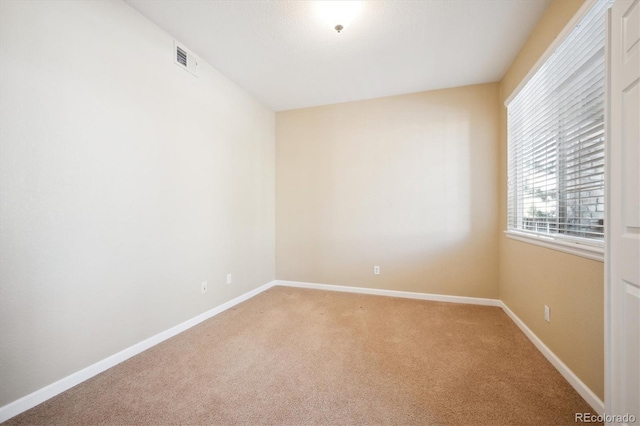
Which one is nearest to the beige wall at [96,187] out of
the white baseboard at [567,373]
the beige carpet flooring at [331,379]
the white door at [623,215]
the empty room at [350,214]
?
the empty room at [350,214]

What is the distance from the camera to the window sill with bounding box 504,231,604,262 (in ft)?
4.88

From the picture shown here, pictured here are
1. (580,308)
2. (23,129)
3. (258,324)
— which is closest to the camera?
(23,129)

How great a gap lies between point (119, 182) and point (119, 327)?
1.12 m

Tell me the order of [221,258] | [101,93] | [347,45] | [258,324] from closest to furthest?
[101,93], [347,45], [258,324], [221,258]

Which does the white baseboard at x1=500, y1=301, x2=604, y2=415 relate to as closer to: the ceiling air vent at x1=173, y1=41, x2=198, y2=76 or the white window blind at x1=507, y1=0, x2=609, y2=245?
the white window blind at x1=507, y1=0, x2=609, y2=245

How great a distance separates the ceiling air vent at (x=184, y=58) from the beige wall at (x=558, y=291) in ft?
10.2

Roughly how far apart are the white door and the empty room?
0.01 m

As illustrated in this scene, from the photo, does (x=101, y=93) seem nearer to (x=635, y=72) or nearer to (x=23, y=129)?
(x=23, y=129)

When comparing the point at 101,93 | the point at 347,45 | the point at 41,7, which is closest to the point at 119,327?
the point at 101,93

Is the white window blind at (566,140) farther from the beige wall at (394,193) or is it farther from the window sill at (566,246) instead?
the beige wall at (394,193)

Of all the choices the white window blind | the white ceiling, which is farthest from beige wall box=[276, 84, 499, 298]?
the white window blind

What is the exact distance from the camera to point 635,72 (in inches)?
38.9

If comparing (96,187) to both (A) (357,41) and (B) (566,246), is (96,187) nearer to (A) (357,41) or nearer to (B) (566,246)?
(A) (357,41)

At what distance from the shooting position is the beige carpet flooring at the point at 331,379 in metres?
1.47
